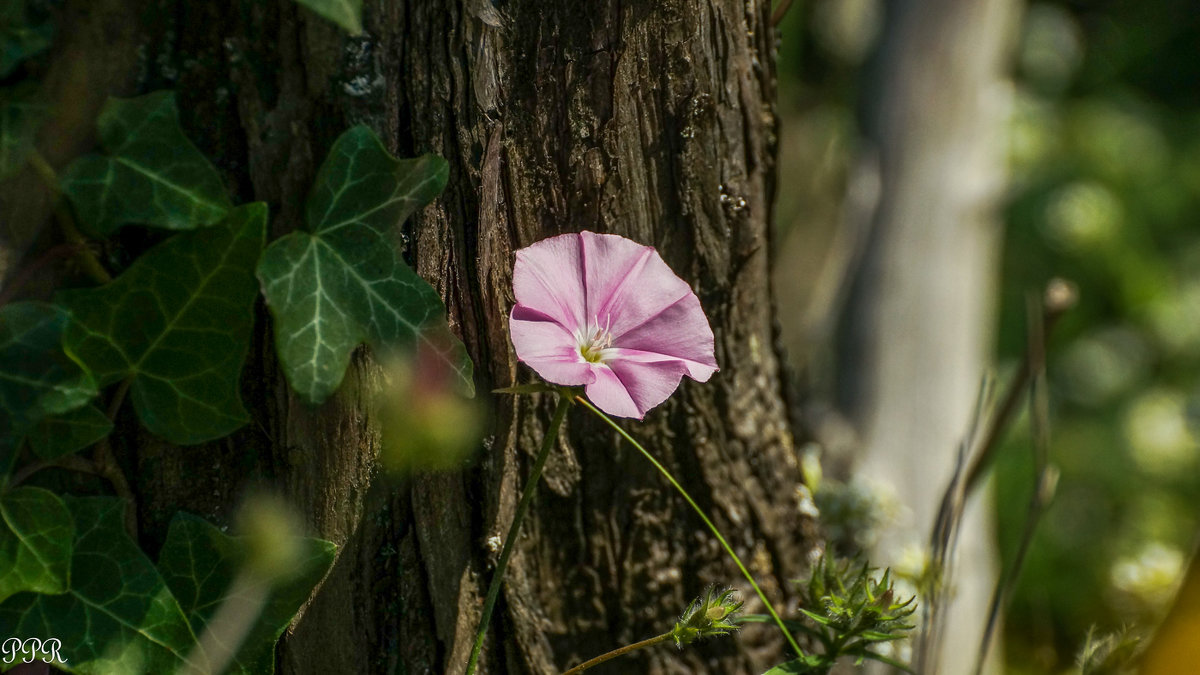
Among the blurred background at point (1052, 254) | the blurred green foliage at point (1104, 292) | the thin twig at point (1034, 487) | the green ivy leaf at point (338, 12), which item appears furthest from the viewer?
the blurred green foliage at point (1104, 292)

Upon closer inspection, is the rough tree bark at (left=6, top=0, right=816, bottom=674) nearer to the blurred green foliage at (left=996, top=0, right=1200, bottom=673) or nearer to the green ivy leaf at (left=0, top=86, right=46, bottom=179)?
the green ivy leaf at (left=0, top=86, right=46, bottom=179)

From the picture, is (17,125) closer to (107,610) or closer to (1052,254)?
(107,610)

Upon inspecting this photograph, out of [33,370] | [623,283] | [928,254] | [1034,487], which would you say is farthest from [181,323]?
[928,254]

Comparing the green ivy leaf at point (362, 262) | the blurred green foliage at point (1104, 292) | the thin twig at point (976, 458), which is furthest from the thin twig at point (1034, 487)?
the blurred green foliage at point (1104, 292)

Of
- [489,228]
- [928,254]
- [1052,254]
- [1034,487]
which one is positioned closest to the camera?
[489,228]

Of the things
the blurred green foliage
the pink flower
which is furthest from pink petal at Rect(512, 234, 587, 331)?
the blurred green foliage

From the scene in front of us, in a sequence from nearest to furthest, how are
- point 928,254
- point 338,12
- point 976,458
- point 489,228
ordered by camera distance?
point 338,12 → point 489,228 → point 976,458 → point 928,254

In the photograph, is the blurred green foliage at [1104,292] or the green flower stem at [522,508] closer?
the green flower stem at [522,508]

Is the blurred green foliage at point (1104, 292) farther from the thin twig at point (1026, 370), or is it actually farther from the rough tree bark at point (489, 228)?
the rough tree bark at point (489, 228)
